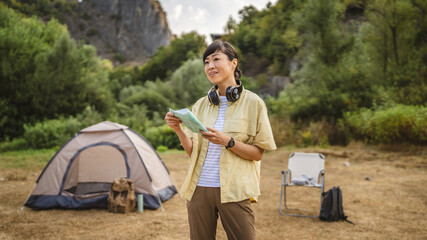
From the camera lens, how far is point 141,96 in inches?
1001

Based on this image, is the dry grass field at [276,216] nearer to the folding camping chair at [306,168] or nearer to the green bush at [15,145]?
the folding camping chair at [306,168]

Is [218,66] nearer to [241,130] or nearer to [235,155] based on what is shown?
[241,130]

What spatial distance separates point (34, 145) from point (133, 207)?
34.4 feet

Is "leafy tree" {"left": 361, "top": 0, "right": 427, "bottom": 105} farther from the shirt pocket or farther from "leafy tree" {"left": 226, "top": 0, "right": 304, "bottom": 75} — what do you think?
"leafy tree" {"left": 226, "top": 0, "right": 304, "bottom": 75}

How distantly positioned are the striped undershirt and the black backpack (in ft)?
12.4

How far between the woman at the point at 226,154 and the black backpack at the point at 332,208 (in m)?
3.63

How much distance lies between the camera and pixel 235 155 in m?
1.73

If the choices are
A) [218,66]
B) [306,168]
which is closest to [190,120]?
[218,66]

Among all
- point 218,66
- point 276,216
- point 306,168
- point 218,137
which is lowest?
point 276,216

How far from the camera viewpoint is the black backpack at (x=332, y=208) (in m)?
4.94

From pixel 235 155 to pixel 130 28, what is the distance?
78.0 meters

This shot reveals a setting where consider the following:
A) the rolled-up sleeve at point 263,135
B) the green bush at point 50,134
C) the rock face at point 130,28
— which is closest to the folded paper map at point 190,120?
the rolled-up sleeve at point 263,135

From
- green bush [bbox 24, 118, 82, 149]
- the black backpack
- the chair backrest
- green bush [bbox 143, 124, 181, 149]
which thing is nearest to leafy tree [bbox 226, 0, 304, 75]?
green bush [bbox 143, 124, 181, 149]

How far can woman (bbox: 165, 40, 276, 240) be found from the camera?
1.65 m
